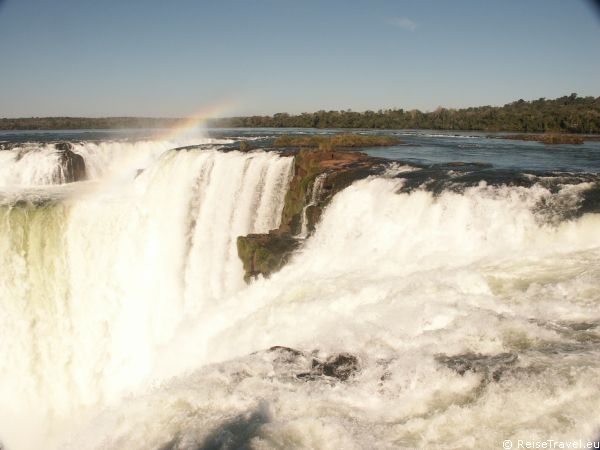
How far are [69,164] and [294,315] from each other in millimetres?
20634

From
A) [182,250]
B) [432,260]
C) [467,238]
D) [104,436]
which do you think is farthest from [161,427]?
[182,250]

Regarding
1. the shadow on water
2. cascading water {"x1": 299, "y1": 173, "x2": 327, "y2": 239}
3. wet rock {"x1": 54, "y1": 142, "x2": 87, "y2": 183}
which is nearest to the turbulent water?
the shadow on water

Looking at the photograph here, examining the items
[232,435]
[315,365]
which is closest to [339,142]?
[315,365]

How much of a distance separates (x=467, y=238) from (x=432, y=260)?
3.04 feet

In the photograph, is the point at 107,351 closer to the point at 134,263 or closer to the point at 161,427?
the point at 134,263

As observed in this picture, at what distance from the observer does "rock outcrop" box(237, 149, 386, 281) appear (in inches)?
391

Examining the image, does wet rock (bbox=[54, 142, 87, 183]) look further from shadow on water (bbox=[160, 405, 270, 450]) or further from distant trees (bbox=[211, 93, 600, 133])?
distant trees (bbox=[211, 93, 600, 133])

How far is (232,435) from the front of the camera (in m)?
3.78

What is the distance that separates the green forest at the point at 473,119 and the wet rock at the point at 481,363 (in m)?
31.6

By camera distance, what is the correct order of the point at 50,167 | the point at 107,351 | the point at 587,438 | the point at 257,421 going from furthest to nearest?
the point at 50,167
the point at 107,351
the point at 257,421
the point at 587,438

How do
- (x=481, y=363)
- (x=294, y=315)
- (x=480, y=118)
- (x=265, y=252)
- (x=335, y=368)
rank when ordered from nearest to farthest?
1. (x=481, y=363)
2. (x=335, y=368)
3. (x=294, y=315)
4. (x=265, y=252)
5. (x=480, y=118)

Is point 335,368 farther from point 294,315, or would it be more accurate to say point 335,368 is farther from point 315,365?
point 294,315

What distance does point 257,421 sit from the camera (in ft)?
13.0

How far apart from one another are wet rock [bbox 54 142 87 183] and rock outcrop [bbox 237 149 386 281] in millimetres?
14868
